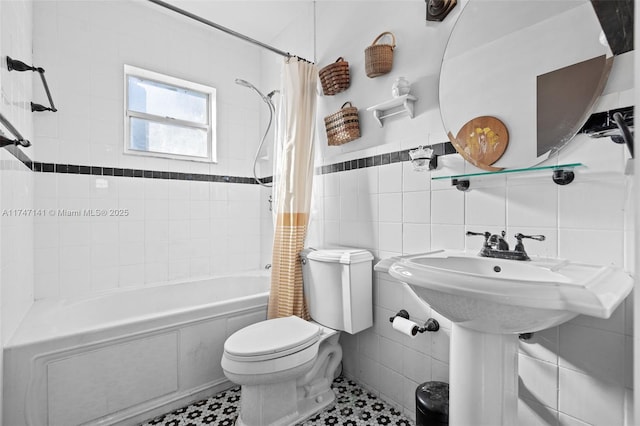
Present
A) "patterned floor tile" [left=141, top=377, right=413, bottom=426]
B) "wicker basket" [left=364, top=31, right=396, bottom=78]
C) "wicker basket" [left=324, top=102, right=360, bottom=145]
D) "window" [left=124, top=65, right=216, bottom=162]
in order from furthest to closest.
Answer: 1. "window" [left=124, top=65, right=216, bottom=162]
2. "wicker basket" [left=324, top=102, right=360, bottom=145]
3. "wicker basket" [left=364, top=31, right=396, bottom=78]
4. "patterned floor tile" [left=141, top=377, right=413, bottom=426]

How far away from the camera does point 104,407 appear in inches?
58.3

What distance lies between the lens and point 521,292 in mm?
737

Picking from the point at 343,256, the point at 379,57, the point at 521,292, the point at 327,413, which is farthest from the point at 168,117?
the point at 521,292

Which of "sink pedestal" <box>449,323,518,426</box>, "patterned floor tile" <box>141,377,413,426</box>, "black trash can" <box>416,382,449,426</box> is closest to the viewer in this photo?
"sink pedestal" <box>449,323,518,426</box>

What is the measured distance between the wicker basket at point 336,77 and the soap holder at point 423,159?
74 cm

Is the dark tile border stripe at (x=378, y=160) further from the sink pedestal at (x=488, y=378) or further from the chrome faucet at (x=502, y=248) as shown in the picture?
the sink pedestal at (x=488, y=378)

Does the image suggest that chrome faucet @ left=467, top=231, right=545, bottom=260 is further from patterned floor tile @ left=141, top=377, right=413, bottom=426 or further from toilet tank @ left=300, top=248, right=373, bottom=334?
patterned floor tile @ left=141, top=377, right=413, bottom=426

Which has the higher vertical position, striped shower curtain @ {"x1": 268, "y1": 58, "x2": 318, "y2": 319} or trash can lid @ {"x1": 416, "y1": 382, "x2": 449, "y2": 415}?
striped shower curtain @ {"x1": 268, "y1": 58, "x2": 318, "y2": 319}

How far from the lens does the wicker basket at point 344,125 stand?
6.09 feet

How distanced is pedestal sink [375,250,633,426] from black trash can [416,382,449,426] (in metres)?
0.16

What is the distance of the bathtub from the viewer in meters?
1.33

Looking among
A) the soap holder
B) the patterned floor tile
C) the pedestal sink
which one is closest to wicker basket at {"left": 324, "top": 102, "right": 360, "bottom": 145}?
the soap holder

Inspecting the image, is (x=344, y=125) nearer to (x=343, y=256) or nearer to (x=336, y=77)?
(x=336, y=77)

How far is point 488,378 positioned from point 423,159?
0.89 metres
